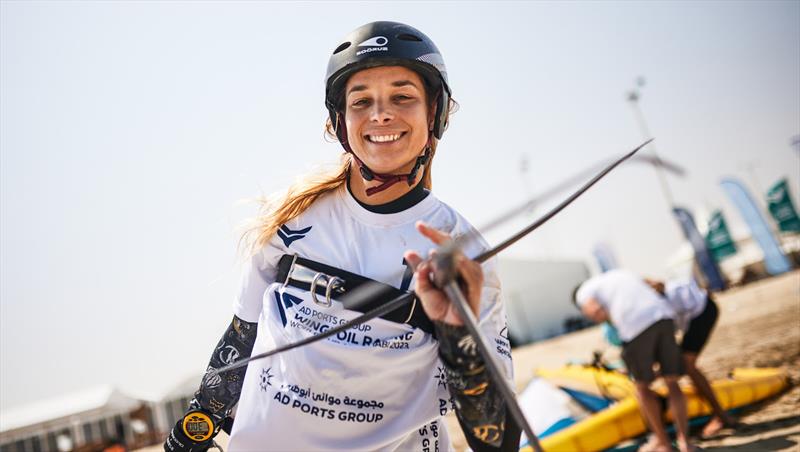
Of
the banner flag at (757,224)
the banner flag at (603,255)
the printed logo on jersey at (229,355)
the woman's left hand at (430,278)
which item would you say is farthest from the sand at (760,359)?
the banner flag at (603,255)

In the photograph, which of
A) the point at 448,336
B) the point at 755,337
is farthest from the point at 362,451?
the point at 755,337

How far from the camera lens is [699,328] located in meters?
6.59

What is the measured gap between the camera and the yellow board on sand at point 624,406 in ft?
19.1

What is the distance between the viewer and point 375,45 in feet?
6.51

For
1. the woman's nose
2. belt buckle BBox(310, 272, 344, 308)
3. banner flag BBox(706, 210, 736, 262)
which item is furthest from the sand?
banner flag BBox(706, 210, 736, 262)

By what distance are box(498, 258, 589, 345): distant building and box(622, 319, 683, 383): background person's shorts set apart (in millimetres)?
32912

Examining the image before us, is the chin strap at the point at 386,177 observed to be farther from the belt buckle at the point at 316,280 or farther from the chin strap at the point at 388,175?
the belt buckle at the point at 316,280

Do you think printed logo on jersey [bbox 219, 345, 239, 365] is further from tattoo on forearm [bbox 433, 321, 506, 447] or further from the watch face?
tattoo on forearm [bbox 433, 321, 506, 447]

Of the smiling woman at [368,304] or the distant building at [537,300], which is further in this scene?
the distant building at [537,300]

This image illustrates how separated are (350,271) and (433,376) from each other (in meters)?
0.47

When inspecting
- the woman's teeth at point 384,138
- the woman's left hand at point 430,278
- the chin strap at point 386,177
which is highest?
the woman's teeth at point 384,138

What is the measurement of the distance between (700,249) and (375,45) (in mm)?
29506

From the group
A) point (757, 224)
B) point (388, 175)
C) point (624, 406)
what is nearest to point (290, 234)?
point (388, 175)

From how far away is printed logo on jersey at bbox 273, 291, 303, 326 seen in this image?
5.87 feet
